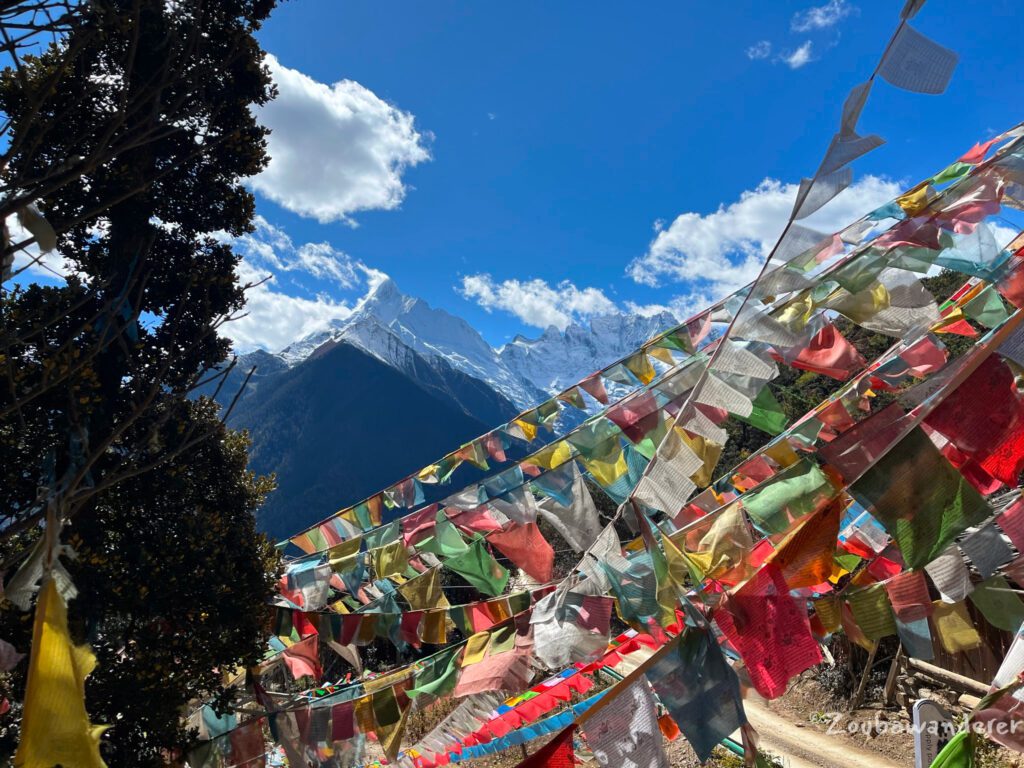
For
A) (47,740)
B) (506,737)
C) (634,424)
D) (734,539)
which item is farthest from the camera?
(506,737)

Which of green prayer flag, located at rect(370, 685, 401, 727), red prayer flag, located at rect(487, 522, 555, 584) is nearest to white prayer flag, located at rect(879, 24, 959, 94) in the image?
red prayer flag, located at rect(487, 522, 555, 584)

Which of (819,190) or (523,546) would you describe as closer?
(819,190)

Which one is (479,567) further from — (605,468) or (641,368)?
(641,368)

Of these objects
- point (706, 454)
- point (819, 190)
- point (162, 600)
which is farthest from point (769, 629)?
point (162, 600)

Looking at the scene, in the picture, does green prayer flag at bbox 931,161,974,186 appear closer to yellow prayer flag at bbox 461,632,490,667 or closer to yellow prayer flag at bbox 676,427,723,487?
yellow prayer flag at bbox 676,427,723,487

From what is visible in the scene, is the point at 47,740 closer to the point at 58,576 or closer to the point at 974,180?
the point at 58,576

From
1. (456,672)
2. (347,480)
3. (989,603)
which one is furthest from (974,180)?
(347,480)

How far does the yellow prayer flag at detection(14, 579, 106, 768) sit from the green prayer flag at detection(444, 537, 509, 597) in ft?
13.7

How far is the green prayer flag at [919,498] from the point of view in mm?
2691

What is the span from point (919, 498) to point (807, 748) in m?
8.77

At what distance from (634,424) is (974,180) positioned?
3.16 m

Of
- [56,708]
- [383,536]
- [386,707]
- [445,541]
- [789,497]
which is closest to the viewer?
[56,708]

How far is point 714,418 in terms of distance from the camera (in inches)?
175

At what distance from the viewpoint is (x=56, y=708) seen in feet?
5.98
